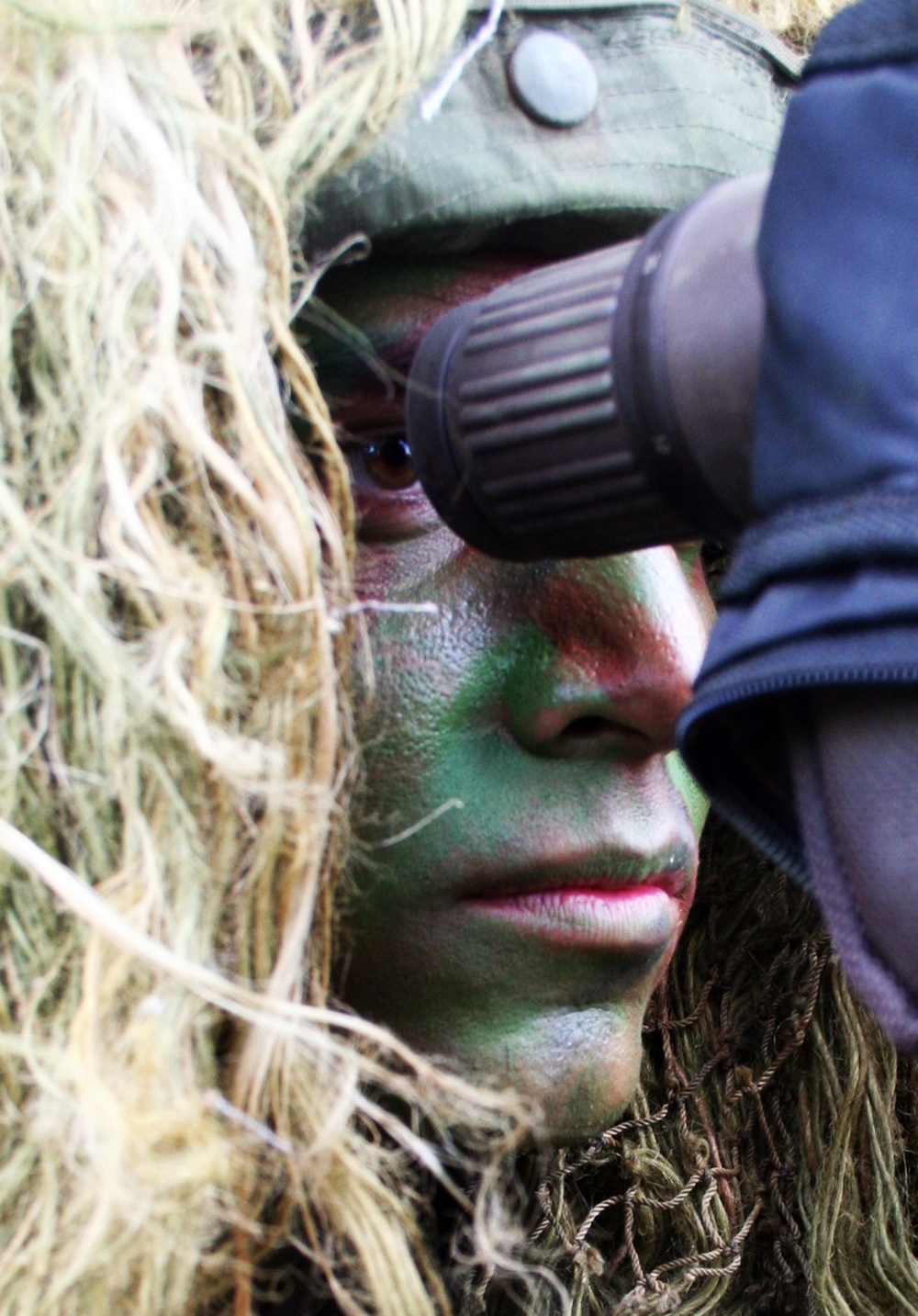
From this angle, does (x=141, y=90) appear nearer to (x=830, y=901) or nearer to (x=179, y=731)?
(x=179, y=731)

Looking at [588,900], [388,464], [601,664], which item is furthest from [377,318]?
[588,900]

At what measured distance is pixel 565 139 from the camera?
0.77 metres

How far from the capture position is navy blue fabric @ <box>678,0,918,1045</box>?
0.45 m

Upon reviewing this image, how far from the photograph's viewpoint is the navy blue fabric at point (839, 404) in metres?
0.45

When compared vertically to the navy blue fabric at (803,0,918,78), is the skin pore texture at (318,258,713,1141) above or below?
below

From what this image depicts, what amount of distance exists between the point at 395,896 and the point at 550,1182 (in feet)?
1.41

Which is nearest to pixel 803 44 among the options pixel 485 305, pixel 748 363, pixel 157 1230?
pixel 485 305

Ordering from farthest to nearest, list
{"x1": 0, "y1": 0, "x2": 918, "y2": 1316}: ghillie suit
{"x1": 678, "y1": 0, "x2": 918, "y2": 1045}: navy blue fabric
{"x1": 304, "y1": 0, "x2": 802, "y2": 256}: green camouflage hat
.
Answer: {"x1": 304, "y1": 0, "x2": 802, "y2": 256}: green camouflage hat < {"x1": 0, "y1": 0, "x2": 918, "y2": 1316}: ghillie suit < {"x1": 678, "y1": 0, "x2": 918, "y2": 1045}: navy blue fabric

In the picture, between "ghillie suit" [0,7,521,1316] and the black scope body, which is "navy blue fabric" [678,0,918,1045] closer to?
the black scope body

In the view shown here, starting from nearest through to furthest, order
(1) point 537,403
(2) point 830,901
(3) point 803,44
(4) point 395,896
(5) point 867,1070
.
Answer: (2) point 830,901 < (1) point 537,403 < (4) point 395,896 < (3) point 803,44 < (5) point 867,1070

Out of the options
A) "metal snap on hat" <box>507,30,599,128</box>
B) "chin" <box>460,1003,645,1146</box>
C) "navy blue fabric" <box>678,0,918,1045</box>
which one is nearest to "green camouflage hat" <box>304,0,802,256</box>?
"metal snap on hat" <box>507,30,599,128</box>

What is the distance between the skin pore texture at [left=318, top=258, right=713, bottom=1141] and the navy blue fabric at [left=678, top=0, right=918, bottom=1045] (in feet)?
0.94

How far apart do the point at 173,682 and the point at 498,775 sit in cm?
23

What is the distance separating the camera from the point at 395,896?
30.7 inches
